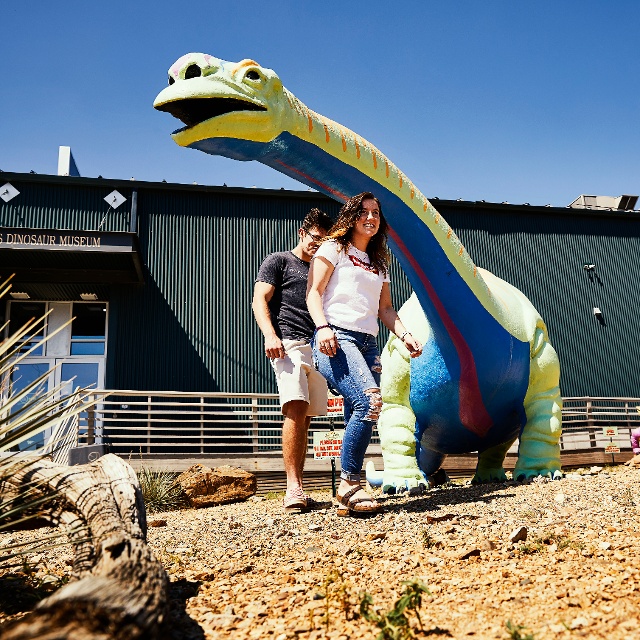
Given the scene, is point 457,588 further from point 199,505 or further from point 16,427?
point 199,505


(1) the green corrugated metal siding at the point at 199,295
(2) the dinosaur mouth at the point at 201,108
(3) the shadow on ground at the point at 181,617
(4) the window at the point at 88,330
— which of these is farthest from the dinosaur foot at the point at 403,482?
(4) the window at the point at 88,330

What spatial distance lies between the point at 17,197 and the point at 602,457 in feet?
44.8

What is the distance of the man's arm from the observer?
12.5ft

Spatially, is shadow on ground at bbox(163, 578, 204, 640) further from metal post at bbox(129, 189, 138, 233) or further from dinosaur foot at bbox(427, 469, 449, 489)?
metal post at bbox(129, 189, 138, 233)

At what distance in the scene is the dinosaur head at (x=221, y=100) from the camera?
10.3ft

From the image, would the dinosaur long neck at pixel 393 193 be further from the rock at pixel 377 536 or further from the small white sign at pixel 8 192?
the small white sign at pixel 8 192

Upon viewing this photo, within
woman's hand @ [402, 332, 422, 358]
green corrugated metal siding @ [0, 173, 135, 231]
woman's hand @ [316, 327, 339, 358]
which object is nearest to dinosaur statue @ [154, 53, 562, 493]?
woman's hand @ [402, 332, 422, 358]

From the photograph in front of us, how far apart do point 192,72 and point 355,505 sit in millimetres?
2355

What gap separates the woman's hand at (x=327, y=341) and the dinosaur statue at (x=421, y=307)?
2.87 ft

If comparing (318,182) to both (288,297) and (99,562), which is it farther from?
(99,562)

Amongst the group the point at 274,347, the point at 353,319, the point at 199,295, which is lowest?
the point at 274,347

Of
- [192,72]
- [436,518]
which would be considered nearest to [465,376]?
[436,518]

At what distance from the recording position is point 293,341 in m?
4.00

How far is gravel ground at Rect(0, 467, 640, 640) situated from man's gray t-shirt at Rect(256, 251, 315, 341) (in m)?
1.12
